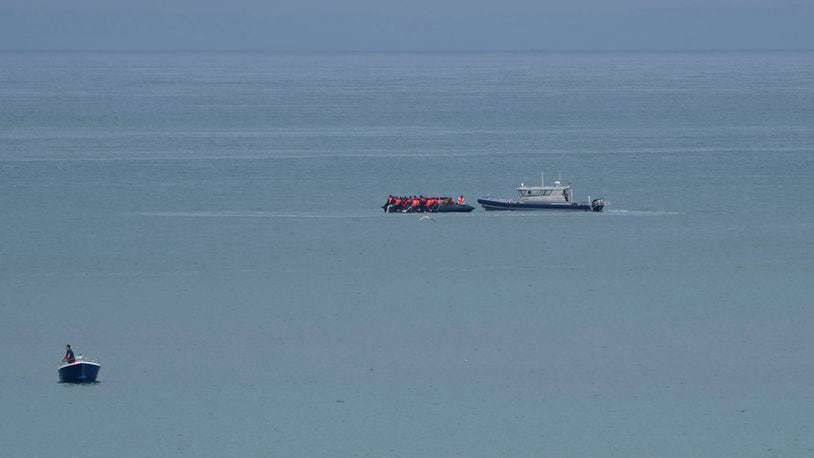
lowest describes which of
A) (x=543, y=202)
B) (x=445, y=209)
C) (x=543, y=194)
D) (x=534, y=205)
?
(x=445, y=209)

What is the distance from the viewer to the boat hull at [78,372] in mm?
30375

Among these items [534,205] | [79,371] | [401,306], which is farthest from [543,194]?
[79,371]

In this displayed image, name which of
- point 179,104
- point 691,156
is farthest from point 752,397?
point 179,104

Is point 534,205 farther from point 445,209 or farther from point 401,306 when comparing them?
point 401,306

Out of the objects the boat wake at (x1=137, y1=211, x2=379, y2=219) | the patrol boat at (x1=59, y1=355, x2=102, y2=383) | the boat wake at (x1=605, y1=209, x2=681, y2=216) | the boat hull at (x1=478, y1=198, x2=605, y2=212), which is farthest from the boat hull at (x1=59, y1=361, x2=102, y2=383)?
the boat wake at (x1=605, y1=209, x2=681, y2=216)

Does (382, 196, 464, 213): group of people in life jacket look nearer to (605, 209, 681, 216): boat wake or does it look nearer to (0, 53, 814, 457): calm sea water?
(0, 53, 814, 457): calm sea water

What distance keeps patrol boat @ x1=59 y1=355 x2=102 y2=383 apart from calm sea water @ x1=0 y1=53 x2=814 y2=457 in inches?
14.9

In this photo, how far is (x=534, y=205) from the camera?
57.7 metres

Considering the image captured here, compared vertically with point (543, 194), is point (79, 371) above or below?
below

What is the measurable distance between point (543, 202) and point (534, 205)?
55 centimetres

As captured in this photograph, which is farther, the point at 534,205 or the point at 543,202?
the point at 543,202

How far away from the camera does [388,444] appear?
90.0 ft

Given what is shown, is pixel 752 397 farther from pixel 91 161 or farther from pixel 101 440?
pixel 91 161

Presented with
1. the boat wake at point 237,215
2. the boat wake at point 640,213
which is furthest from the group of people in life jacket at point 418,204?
the boat wake at point 640,213
